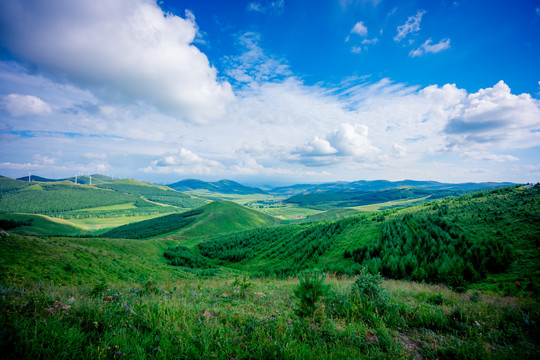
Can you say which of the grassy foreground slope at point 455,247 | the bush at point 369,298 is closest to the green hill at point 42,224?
the grassy foreground slope at point 455,247

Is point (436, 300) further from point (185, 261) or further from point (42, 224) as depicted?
point (42, 224)

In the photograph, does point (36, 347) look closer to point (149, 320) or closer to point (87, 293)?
point (149, 320)

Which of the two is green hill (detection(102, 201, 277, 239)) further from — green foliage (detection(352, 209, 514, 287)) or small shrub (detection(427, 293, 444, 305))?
small shrub (detection(427, 293, 444, 305))

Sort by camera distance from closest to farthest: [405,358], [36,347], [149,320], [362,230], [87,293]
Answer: [36,347], [405,358], [149,320], [87,293], [362,230]

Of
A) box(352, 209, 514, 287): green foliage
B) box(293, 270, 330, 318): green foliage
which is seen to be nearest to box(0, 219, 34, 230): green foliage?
box(293, 270, 330, 318): green foliage

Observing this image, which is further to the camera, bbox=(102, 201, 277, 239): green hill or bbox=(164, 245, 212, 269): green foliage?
bbox=(102, 201, 277, 239): green hill

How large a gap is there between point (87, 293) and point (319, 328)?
26.1 feet

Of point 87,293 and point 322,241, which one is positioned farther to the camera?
point 322,241

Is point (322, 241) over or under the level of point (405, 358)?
under

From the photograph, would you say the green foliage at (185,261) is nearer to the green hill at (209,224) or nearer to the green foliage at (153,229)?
the green hill at (209,224)

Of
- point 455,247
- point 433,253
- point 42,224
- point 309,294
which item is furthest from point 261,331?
point 42,224

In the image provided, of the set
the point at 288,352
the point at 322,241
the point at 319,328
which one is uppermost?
the point at 288,352

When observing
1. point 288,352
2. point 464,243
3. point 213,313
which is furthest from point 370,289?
point 464,243

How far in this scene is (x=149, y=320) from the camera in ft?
15.3
